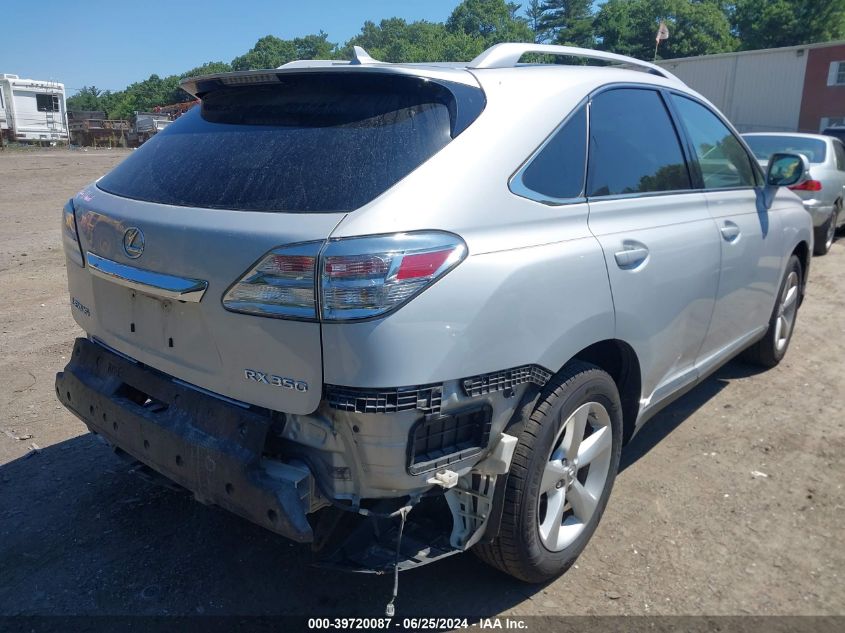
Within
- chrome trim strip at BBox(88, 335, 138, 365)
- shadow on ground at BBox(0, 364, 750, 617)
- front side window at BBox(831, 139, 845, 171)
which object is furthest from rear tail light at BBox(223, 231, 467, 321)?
front side window at BBox(831, 139, 845, 171)

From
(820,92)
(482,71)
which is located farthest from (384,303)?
(820,92)

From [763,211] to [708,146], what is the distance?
25.4 inches

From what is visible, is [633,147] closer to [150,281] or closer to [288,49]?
[150,281]

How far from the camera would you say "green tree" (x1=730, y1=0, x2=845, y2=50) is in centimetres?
4536

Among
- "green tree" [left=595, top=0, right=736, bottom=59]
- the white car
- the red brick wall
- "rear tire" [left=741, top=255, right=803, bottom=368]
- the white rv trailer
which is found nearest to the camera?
"rear tire" [left=741, top=255, right=803, bottom=368]

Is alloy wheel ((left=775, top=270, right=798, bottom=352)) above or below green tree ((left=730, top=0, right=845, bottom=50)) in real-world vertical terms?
below

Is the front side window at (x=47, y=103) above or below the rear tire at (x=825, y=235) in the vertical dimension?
above

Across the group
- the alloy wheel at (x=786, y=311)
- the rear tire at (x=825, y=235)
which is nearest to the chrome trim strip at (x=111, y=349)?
the alloy wheel at (x=786, y=311)

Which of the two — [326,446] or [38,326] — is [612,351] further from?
[38,326]

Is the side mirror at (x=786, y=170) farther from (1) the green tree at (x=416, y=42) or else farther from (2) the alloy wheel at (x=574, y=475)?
(1) the green tree at (x=416, y=42)

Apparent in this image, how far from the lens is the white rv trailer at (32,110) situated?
3691 cm

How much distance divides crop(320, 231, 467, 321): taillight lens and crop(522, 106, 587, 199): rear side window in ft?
2.12

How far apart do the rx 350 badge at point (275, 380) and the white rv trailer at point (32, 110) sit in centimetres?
4038

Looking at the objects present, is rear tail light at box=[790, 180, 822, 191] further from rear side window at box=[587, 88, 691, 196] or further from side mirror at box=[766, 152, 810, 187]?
rear side window at box=[587, 88, 691, 196]
